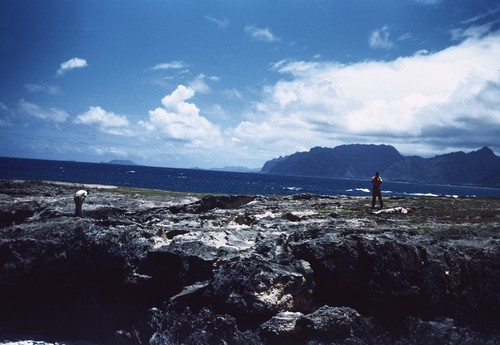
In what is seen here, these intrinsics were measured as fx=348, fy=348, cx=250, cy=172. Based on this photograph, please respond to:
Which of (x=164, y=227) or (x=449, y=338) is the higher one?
(x=164, y=227)

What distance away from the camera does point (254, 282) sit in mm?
15367

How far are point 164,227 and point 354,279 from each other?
38.2ft

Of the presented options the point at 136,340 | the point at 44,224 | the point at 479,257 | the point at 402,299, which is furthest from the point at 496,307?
the point at 44,224

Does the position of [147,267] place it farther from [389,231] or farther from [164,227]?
[389,231]

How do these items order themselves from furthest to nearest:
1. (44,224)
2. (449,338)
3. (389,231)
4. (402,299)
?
(44,224) < (389,231) < (402,299) < (449,338)

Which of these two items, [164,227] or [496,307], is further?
[164,227]

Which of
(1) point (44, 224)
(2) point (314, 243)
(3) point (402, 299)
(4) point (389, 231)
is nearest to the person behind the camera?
(3) point (402, 299)

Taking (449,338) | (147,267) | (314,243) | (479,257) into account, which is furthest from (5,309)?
(479,257)

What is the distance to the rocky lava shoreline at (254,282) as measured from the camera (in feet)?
50.1

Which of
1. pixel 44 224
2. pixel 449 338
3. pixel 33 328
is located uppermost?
pixel 44 224

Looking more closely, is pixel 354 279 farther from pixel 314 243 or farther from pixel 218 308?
pixel 218 308

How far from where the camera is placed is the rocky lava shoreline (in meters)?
15.3

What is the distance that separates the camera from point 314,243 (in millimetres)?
17906

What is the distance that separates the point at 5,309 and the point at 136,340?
8.78m
